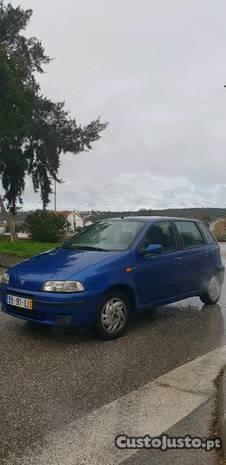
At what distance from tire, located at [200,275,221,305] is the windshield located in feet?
6.35

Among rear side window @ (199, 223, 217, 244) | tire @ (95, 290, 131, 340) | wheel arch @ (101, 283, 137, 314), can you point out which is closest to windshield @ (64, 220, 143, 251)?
wheel arch @ (101, 283, 137, 314)

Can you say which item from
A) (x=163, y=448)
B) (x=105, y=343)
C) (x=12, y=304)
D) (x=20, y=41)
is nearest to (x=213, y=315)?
(x=105, y=343)

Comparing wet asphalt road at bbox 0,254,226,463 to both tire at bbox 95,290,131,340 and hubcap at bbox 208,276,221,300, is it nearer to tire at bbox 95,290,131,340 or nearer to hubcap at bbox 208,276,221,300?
tire at bbox 95,290,131,340

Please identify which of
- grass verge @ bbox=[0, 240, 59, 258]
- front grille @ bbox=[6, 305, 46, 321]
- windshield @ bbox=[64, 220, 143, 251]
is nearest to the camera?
front grille @ bbox=[6, 305, 46, 321]

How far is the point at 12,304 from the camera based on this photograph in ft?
18.8

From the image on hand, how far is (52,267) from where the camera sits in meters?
5.73

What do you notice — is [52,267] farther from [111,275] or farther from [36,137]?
[36,137]

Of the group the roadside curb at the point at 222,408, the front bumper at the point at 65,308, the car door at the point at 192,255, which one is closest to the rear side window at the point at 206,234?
the car door at the point at 192,255

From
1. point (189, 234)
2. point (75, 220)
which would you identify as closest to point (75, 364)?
point (189, 234)

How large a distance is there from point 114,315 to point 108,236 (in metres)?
1.34

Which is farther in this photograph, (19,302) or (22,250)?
(22,250)

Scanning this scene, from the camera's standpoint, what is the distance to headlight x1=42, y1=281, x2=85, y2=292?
5.34m

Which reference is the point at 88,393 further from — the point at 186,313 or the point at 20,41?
the point at 20,41

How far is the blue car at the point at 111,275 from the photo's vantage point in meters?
5.38
